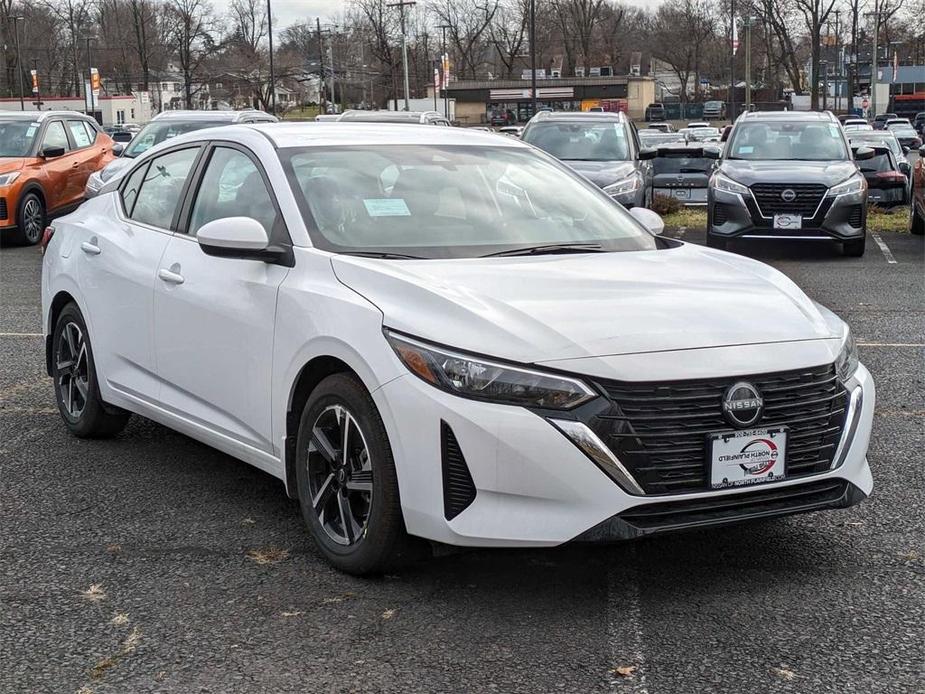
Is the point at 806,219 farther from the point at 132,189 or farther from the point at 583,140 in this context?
the point at 132,189

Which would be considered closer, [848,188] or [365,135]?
[365,135]

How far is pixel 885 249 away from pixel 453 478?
12975 mm

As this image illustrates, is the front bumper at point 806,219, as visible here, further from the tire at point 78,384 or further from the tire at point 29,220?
the tire at point 78,384

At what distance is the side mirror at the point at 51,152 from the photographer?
1648 cm

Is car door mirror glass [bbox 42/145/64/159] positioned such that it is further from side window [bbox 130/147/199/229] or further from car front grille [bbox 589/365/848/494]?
car front grille [bbox 589/365/848/494]

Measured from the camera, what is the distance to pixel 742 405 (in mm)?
3699

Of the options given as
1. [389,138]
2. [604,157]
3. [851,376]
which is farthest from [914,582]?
[604,157]

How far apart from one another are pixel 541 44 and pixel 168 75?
35693 millimetres

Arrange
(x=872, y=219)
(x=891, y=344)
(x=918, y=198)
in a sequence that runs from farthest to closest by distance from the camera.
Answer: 1. (x=872, y=219)
2. (x=918, y=198)
3. (x=891, y=344)

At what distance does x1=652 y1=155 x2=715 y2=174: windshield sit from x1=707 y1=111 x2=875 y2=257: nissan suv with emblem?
5.35 metres

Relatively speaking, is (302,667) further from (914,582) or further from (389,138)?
(389,138)

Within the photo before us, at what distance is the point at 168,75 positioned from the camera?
384 ft

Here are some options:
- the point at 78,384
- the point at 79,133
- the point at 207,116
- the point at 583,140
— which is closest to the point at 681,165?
the point at 583,140

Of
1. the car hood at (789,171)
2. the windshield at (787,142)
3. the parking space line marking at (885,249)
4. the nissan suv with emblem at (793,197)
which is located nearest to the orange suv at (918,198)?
the parking space line marking at (885,249)
